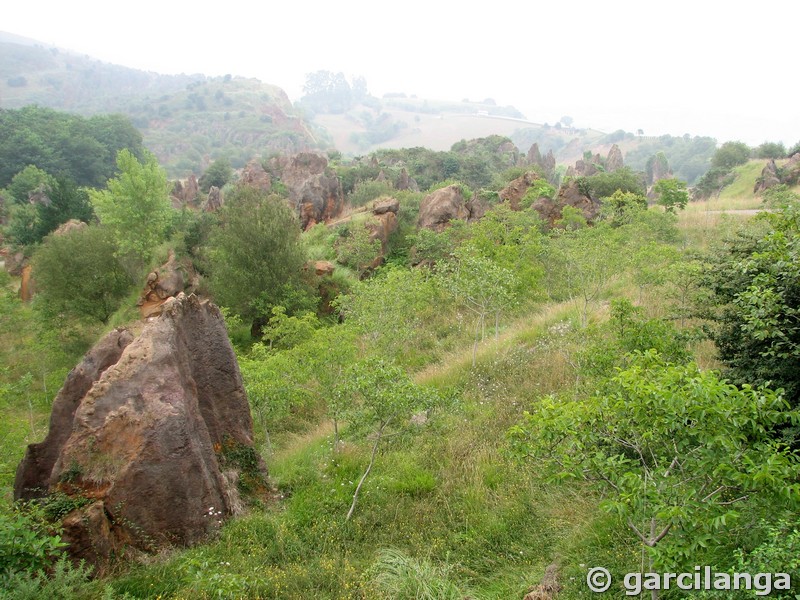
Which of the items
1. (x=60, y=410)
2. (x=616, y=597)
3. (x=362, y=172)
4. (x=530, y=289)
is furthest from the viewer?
(x=362, y=172)

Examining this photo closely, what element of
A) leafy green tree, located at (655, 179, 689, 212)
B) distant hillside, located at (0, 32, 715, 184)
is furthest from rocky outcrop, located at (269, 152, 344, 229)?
distant hillside, located at (0, 32, 715, 184)

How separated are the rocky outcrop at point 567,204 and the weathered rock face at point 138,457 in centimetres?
2380

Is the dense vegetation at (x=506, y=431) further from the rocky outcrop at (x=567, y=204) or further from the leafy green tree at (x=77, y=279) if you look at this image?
the rocky outcrop at (x=567, y=204)

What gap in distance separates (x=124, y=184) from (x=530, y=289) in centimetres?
2439

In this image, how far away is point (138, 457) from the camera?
6.79 metres

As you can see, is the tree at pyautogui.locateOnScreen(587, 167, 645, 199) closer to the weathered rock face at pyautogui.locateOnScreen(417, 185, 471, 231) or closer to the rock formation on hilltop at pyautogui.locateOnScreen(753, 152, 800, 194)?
the weathered rock face at pyautogui.locateOnScreen(417, 185, 471, 231)

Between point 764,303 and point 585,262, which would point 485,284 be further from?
point 764,303

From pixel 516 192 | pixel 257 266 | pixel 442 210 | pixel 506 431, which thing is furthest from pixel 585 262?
pixel 516 192

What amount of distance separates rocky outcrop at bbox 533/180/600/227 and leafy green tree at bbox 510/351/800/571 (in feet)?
79.1

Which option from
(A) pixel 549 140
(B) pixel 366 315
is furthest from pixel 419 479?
(A) pixel 549 140

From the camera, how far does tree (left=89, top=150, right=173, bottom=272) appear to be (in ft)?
87.5

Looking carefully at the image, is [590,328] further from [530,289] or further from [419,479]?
[530,289]

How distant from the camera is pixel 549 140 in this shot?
172 metres

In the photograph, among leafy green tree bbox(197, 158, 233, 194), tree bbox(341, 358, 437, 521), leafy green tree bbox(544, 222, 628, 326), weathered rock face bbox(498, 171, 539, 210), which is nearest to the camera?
tree bbox(341, 358, 437, 521)
